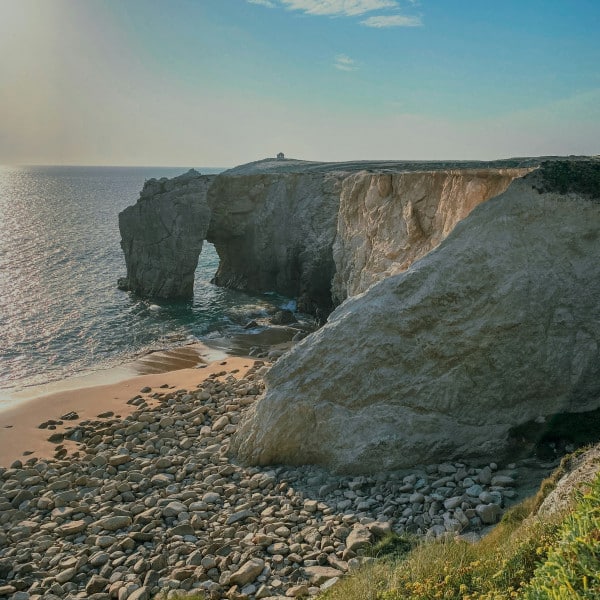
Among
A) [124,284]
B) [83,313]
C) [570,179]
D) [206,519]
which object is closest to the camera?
[206,519]

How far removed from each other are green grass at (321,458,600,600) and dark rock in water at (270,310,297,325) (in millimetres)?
29107

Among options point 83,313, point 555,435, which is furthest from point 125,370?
point 555,435

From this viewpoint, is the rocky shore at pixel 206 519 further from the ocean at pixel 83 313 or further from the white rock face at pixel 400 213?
the ocean at pixel 83 313

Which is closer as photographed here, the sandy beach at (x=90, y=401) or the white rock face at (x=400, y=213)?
the white rock face at (x=400, y=213)

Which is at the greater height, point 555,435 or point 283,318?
point 555,435

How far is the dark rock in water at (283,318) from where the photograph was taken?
39844 mm

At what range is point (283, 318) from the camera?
131ft

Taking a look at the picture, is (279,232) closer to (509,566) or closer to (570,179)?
(570,179)

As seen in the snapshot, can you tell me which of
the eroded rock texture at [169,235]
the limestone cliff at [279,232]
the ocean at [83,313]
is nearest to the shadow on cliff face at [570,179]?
the ocean at [83,313]

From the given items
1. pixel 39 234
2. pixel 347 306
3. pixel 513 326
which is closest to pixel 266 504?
pixel 347 306

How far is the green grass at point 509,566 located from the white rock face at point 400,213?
1129 centimetres

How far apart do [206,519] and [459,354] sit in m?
7.69

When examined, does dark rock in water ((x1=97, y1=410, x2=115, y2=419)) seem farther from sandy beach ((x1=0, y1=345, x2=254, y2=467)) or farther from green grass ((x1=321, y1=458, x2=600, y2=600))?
green grass ((x1=321, y1=458, x2=600, y2=600))

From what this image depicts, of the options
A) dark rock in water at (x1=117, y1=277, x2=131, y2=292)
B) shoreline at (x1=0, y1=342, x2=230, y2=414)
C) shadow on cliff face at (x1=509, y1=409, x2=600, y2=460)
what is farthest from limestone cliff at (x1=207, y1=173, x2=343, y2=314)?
shadow on cliff face at (x1=509, y1=409, x2=600, y2=460)
